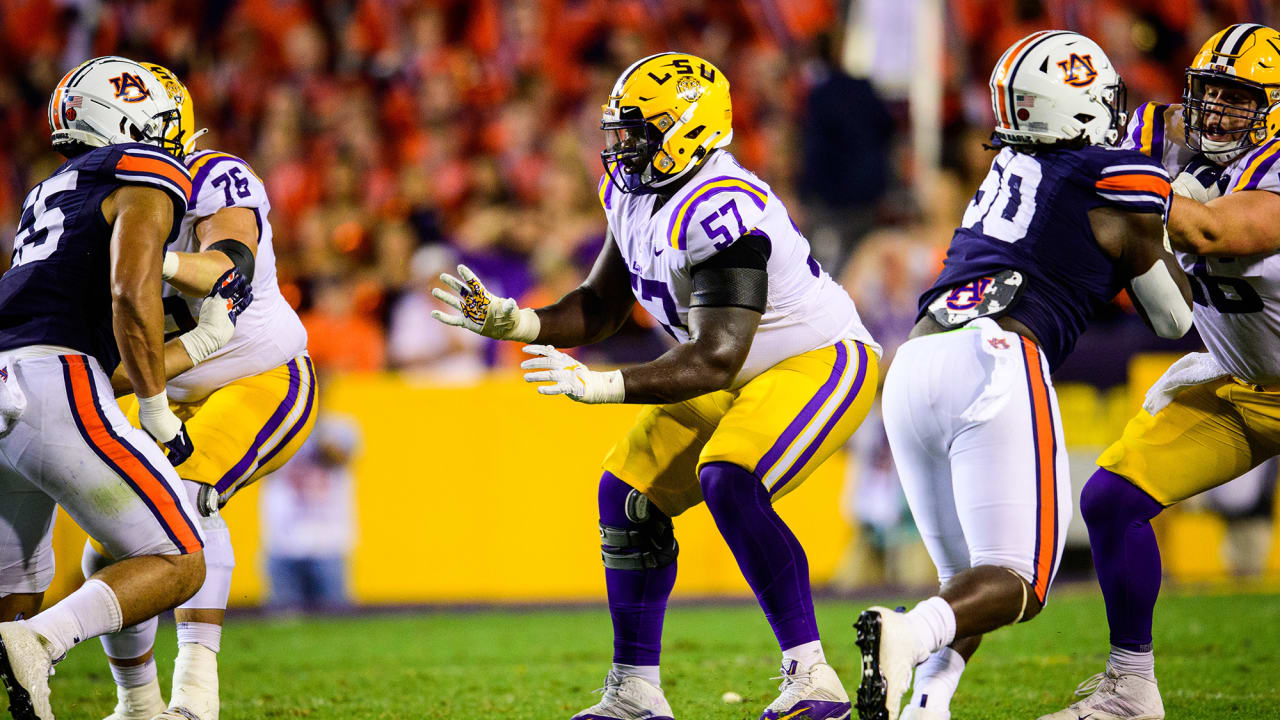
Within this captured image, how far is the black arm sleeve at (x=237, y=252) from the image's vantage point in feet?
14.4

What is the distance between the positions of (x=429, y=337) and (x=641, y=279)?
4722 millimetres

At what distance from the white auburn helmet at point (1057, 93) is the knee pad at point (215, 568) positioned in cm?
275

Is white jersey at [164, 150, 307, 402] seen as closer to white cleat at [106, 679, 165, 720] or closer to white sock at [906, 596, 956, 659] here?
white cleat at [106, 679, 165, 720]

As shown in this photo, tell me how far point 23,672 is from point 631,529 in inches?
70.8

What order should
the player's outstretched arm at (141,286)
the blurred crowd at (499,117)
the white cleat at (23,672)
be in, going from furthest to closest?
the blurred crowd at (499,117)
the player's outstretched arm at (141,286)
the white cleat at (23,672)

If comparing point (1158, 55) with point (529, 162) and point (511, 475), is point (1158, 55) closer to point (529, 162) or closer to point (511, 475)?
point (529, 162)

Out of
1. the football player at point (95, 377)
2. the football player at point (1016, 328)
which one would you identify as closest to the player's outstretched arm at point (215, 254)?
the football player at point (95, 377)

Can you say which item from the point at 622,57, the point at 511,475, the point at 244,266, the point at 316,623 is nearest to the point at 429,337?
the point at 511,475

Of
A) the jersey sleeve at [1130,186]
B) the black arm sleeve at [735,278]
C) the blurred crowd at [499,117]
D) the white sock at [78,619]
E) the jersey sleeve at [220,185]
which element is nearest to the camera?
the white sock at [78,619]

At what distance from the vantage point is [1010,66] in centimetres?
387

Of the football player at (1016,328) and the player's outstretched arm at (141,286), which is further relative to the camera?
the player's outstretched arm at (141,286)

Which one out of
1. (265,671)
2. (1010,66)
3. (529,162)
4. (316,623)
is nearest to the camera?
(1010,66)

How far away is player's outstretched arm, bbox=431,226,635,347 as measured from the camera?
4438 millimetres

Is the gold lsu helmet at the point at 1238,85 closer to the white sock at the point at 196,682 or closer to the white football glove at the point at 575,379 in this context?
the white football glove at the point at 575,379
